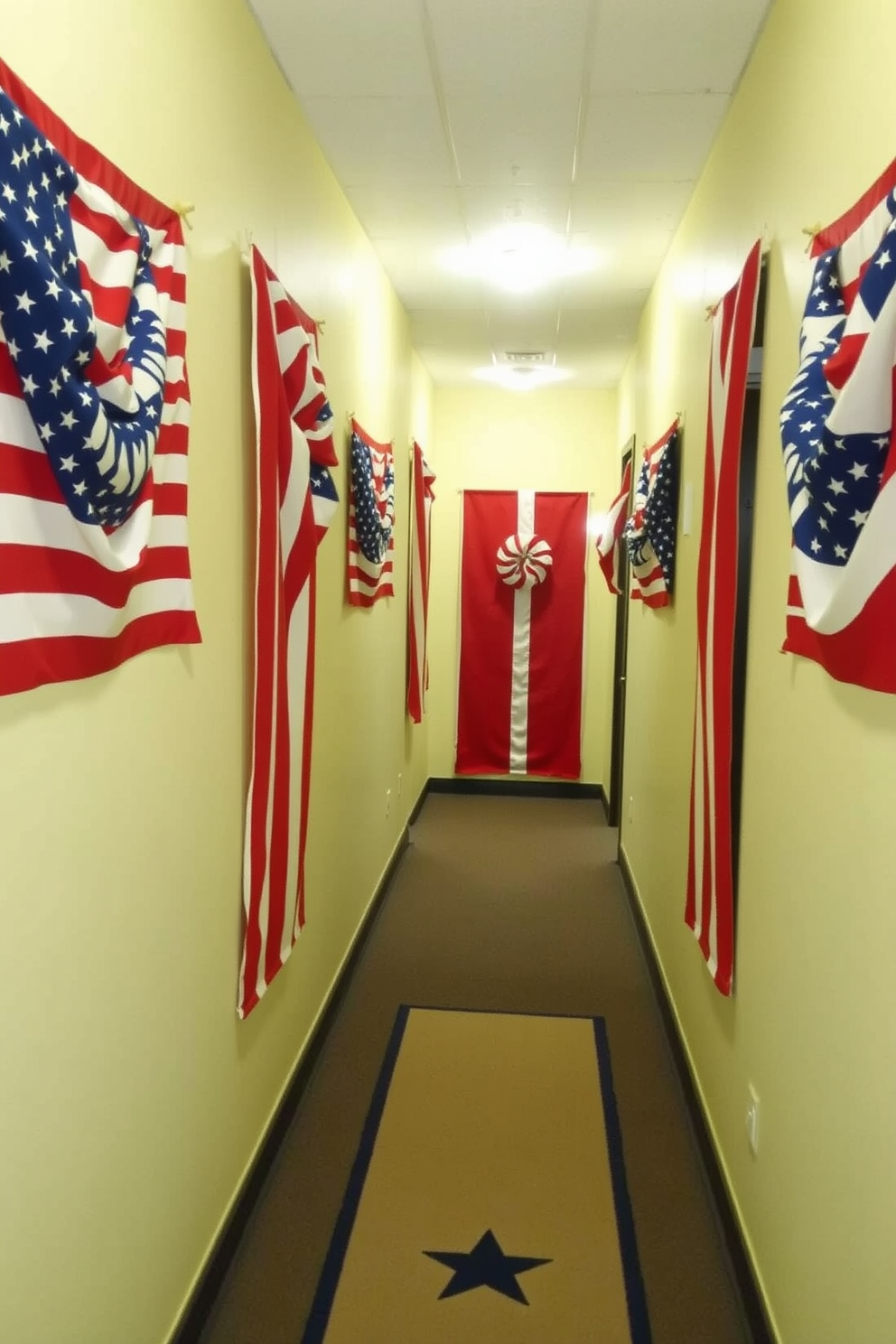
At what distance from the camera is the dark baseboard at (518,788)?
6355mm

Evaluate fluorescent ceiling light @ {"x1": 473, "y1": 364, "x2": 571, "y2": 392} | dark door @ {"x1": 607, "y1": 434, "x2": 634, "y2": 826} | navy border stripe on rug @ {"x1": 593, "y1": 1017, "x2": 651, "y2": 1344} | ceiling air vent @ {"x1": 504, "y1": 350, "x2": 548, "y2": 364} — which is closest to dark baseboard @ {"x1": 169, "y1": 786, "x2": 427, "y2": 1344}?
navy border stripe on rug @ {"x1": 593, "y1": 1017, "x2": 651, "y2": 1344}

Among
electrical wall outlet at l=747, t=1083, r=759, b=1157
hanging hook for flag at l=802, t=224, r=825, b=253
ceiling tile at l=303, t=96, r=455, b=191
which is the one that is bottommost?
electrical wall outlet at l=747, t=1083, r=759, b=1157

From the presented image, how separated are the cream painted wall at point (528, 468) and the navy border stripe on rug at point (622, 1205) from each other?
3.41 m

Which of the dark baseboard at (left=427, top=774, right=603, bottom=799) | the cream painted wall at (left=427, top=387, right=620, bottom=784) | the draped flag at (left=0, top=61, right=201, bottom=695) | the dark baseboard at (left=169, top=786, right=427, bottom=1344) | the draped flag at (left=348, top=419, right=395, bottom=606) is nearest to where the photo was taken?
the draped flag at (left=0, top=61, right=201, bottom=695)

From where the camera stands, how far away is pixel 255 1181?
221cm

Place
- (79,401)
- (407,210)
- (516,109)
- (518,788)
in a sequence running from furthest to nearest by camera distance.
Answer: (518,788) → (407,210) → (516,109) → (79,401)

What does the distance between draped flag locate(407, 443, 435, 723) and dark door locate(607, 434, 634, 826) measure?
1127 millimetres

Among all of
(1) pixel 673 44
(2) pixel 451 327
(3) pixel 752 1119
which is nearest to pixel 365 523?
(1) pixel 673 44

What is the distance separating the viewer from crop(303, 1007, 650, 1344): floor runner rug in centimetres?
189

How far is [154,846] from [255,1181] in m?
1.09

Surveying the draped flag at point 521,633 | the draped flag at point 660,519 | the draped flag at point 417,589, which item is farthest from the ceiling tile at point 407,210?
the draped flag at point 521,633

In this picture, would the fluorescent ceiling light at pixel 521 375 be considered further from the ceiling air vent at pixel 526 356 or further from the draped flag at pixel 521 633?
the draped flag at pixel 521 633

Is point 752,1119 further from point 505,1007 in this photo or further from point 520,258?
point 520,258

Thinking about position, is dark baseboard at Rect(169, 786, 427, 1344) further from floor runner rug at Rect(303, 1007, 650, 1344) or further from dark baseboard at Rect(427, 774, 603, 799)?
dark baseboard at Rect(427, 774, 603, 799)
